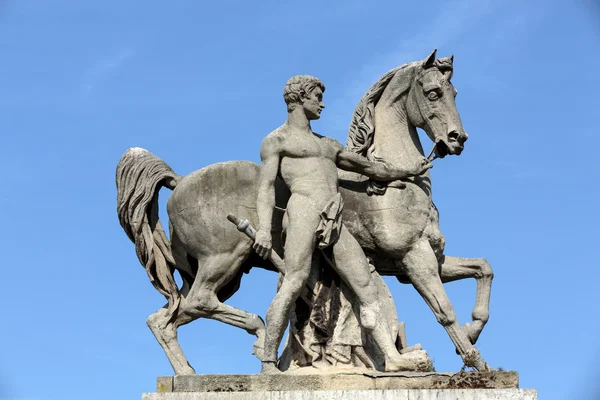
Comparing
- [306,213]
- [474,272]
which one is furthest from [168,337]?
[474,272]

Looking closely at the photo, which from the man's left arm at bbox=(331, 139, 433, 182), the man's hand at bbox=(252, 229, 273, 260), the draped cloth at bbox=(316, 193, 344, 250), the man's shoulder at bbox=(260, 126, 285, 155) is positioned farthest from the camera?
the man's left arm at bbox=(331, 139, 433, 182)

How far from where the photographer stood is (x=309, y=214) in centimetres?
1298

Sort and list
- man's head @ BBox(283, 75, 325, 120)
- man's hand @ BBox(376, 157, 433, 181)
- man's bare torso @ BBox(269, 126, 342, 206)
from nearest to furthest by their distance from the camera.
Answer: man's bare torso @ BBox(269, 126, 342, 206) < man's head @ BBox(283, 75, 325, 120) < man's hand @ BBox(376, 157, 433, 181)

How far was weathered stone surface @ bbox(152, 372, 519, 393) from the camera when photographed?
12.4 metres

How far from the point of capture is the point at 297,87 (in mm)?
13336

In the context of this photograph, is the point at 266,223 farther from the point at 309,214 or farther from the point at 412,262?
the point at 412,262

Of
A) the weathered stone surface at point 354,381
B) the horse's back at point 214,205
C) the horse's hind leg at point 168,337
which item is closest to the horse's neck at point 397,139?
the horse's back at point 214,205

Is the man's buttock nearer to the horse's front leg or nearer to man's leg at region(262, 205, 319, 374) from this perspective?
man's leg at region(262, 205, 319, 374)

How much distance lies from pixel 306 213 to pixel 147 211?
2.09m

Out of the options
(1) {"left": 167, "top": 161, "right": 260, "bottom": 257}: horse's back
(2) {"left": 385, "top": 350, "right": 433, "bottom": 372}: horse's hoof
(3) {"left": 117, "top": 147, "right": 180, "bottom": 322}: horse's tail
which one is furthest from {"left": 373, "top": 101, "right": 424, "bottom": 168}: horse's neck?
(3) {"left": 117, "top": 147, "right": 180, "bottom": 322}: horse's tail

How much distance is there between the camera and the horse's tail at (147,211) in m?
14.0

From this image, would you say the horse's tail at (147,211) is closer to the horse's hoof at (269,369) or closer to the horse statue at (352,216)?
the horse statue at (352,216)

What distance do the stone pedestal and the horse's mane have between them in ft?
8.53

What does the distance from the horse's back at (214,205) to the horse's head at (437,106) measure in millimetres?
1810
